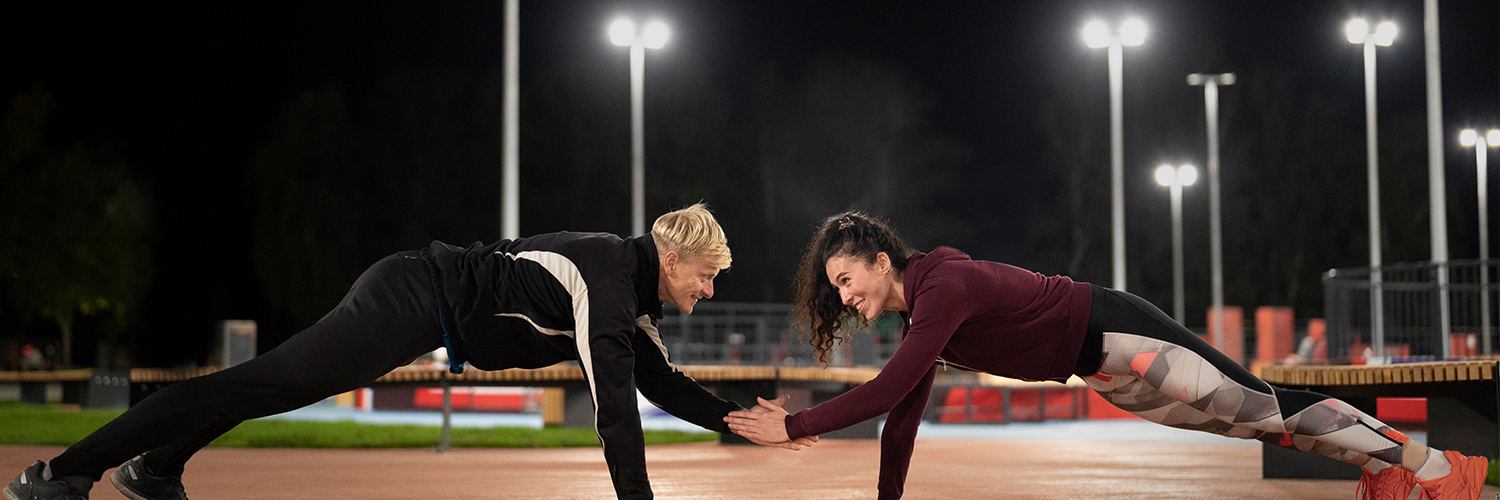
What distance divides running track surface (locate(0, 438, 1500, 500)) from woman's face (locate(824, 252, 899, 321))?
2.34m

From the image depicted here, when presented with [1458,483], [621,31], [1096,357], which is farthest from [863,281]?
[621,31]

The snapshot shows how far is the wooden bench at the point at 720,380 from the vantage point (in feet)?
37.0

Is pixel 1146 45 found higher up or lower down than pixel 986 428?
higher up

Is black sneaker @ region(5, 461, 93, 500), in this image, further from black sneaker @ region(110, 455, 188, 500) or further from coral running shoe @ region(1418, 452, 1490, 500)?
coral running shoe @ region(1418, 452, 1490, 500)

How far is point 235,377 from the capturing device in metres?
4.44

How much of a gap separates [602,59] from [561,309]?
36158 millimetres

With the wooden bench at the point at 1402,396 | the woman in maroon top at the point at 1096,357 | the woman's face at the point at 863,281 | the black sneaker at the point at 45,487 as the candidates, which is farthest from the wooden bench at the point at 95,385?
the woman's face at the point at 863,281

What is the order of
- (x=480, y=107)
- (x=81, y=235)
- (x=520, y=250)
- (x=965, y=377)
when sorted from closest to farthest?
1. (x=520, y=250)
2. (x=965, y=377)
3. (x=81, y=235)
4. (x=480, y=107)

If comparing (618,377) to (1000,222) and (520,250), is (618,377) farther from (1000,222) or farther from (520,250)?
(1000,222)

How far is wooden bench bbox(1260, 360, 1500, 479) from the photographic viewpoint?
7016mm

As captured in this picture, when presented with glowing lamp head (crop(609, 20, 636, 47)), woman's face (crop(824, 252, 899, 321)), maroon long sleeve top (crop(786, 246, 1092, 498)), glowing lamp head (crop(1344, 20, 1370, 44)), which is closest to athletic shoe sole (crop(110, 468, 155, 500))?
maroon long sleeve top (crop(786, 246, 1092, 498))

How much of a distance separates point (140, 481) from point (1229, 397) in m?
4.07

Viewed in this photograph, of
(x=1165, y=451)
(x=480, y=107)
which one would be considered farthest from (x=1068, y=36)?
(x=1165, y=451)

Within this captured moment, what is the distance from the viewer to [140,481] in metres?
4.84
